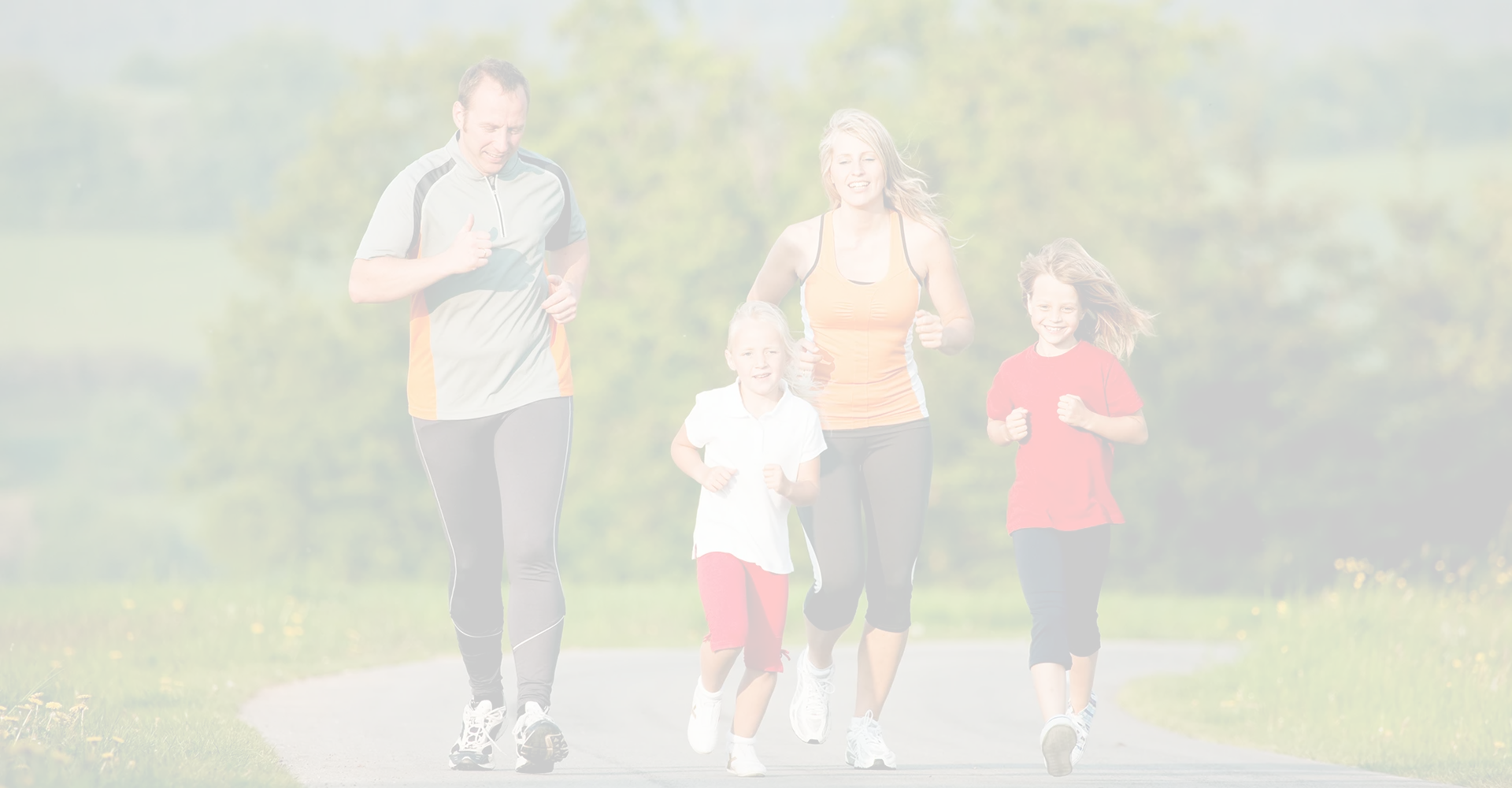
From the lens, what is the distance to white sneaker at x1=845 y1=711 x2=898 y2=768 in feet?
24.0

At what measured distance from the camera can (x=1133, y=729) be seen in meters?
10.7

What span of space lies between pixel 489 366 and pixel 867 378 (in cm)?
143

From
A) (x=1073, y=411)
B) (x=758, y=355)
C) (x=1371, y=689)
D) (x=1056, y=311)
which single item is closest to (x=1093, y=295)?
(x=1056, y=311)

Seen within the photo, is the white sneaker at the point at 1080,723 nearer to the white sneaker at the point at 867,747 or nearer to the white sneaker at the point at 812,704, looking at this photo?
the white sneaker at the point at 867,747

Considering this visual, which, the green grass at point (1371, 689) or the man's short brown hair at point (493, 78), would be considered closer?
the man's short brown hair at point (493, 78)

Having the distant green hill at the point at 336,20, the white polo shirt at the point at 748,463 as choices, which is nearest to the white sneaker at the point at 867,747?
the white polo shirt at the point at 748,463

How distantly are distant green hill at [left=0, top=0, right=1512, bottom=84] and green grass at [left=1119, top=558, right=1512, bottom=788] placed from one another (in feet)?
144

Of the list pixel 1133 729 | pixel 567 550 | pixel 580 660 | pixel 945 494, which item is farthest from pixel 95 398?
pixel 1133 729

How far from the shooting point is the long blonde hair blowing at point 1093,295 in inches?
281

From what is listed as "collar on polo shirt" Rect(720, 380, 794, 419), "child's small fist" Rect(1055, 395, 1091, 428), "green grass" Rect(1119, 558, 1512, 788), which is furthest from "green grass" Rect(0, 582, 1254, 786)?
"green grass" Rect(1119, 558, 1512, 788)

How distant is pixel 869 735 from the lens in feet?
24.1

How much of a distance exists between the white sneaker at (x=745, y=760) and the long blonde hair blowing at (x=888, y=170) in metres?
2.10

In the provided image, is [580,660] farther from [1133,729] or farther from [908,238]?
[908,238]

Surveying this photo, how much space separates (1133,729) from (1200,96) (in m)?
41.7
